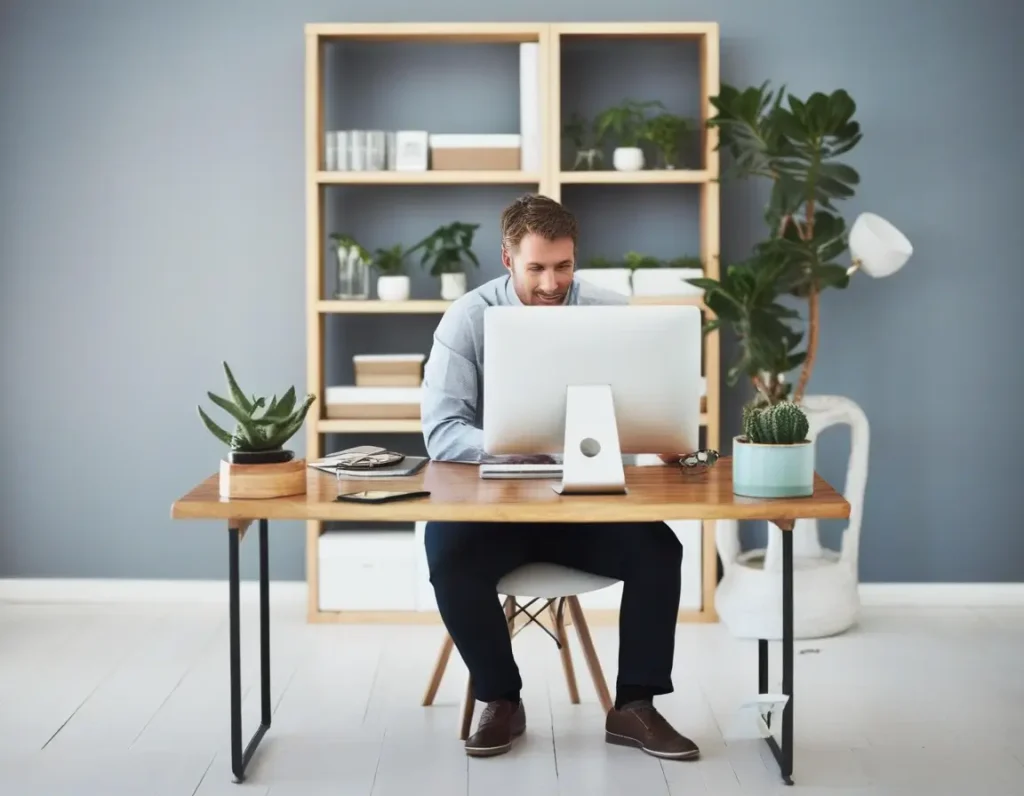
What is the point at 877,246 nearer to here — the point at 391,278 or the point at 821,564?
the point at 821,564

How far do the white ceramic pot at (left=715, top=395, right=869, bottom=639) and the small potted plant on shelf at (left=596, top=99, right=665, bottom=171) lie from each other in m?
0.99

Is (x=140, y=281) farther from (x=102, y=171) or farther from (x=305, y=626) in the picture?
(x=305, y=626)

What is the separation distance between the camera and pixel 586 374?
261cm

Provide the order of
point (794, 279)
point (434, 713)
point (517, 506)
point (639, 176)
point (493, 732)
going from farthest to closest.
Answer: point (639, 176) → point (794, 279) → point (434, 713) → point (493, 732) → point (517, 506)

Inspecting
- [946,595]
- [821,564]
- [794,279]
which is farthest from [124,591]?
[946,595]

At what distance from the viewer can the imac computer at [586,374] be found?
8.48 ft

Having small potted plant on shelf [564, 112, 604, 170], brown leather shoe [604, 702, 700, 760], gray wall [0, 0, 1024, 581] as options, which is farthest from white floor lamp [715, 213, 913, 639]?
brown leather shoe [604, 702, 700, 760]

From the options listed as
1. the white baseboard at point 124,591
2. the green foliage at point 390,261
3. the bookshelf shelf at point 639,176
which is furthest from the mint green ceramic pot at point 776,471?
the white baseboard at point 124,591

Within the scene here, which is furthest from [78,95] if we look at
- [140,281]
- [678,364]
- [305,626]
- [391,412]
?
[678,364]

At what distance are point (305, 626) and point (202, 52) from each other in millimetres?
2060

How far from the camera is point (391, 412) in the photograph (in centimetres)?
423

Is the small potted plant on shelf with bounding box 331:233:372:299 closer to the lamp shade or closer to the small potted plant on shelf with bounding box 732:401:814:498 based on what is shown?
the lamp shade

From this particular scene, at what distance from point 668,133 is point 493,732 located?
7.05ft

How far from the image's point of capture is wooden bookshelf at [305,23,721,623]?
4.14 m
